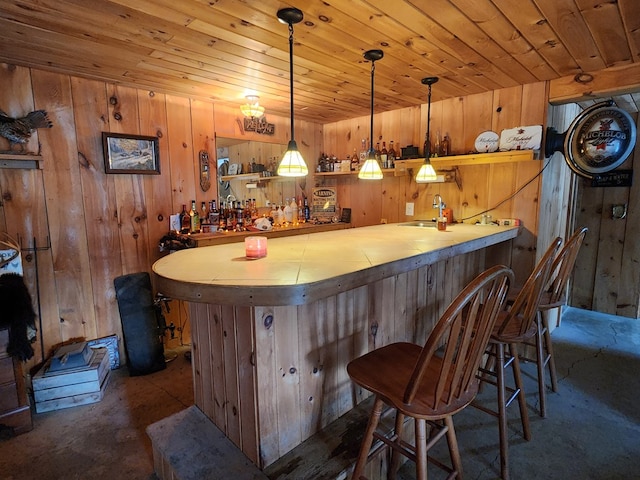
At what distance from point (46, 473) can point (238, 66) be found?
98.0 inches

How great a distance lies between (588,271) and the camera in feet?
12.6

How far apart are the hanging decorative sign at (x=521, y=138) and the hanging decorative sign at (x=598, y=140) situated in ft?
0.36

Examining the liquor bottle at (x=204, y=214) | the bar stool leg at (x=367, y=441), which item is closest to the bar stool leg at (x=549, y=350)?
the bar stool leg at (x=367, y=441)

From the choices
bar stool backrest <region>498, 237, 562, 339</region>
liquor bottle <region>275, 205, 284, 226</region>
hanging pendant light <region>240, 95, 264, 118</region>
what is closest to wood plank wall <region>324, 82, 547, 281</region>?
liquor bottle <region>275, 205, 284, 226</region>

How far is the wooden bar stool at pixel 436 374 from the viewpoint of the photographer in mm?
1090

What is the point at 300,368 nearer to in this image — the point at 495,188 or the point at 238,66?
the point at 238,66

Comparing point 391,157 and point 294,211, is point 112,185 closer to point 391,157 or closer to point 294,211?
point 294,211

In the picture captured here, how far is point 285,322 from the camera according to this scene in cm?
145

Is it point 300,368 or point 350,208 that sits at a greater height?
point 350,208

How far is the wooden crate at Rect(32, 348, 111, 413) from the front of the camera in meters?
2.21

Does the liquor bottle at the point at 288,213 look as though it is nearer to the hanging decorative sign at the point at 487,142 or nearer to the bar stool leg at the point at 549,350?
the hanging decorative sign at the point at 487,142

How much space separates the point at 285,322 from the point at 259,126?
8.79ft

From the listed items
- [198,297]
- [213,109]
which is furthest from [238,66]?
[198,297]

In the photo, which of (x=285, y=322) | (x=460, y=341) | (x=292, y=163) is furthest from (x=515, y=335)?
(x=292, y=163)
